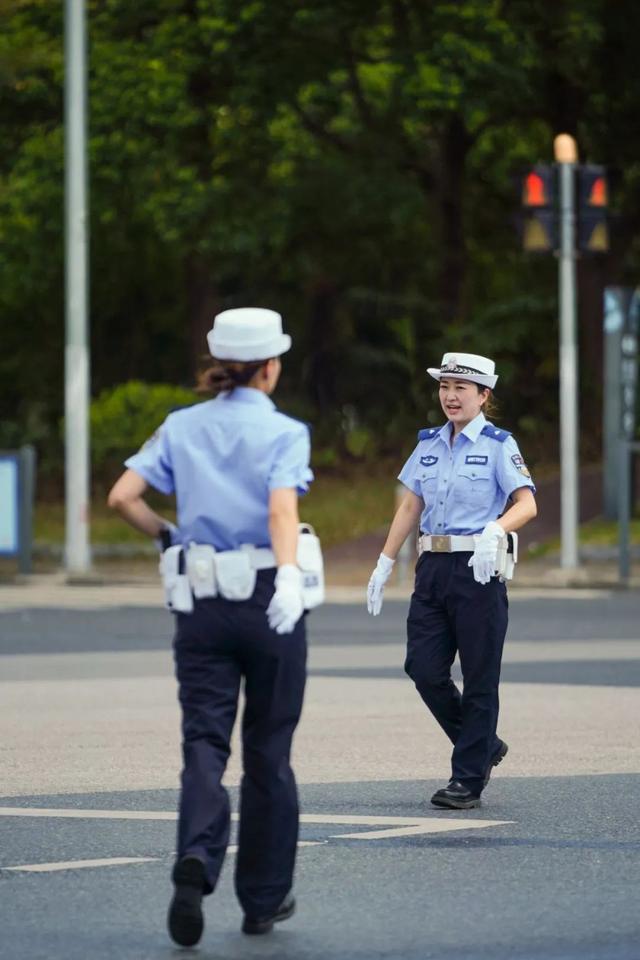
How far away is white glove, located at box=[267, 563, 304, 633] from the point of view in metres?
5.96

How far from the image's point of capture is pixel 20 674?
14391mm

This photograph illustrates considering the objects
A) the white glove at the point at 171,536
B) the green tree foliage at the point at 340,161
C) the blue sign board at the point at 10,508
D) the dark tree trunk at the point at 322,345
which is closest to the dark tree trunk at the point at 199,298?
the green tree foliage at the point at 340,161

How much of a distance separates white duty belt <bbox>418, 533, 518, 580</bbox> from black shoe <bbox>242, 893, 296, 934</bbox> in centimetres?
261

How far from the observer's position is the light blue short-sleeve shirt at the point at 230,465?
6.12m

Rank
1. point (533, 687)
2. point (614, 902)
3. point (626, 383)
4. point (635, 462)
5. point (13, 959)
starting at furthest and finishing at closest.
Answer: point (635, 462) < point (626, 383) < point (533, 687) < point (614, 902) < point (13, 959)

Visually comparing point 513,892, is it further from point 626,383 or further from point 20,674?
point 626,383

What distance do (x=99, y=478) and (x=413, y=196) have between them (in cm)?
624

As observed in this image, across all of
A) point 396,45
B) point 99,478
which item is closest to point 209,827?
point 99,478

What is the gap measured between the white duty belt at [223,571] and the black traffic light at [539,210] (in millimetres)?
16892

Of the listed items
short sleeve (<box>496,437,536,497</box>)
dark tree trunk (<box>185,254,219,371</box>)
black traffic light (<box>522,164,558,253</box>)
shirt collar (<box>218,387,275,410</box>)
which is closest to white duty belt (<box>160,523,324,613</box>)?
shirt collar (<box>218,387,275,410</box>)

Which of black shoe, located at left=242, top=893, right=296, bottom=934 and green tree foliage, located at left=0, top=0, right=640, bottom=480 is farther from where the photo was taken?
green tree foliage, located at left=0, top=0, right=640, bottom=480

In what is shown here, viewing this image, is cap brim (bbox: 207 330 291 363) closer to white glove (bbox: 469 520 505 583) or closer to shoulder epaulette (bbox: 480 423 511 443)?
white glove (bbox: 469 520 505 583)

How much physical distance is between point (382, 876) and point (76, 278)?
1865 centimetres

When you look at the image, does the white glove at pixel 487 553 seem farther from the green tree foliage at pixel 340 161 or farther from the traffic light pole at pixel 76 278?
the green tree foliage at pixel 340 161
